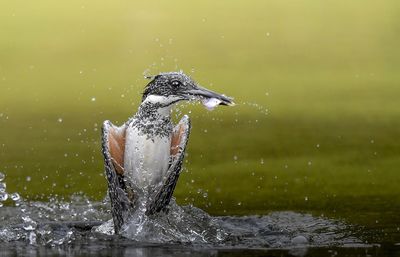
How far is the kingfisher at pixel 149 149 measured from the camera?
1255 cm

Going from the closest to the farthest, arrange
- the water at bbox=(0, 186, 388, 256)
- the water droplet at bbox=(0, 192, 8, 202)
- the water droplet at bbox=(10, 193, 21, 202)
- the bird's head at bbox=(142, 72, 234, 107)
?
the water at bbox=(0, 186, 388, 256)
the bird's head at bbox=(142, 72, 234, 107)
the water droplet at bbox=(0, 192, 8, 202)
the water droplet at bbox=(10, 193, 21, 202)

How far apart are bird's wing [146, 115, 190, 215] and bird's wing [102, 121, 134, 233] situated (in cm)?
22

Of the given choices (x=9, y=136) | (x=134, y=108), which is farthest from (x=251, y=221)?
(x=134, y=108)

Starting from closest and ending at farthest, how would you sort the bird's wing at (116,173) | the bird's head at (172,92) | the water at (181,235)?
the water at (181,235), the bird's wing at (116,173), the bird's head at (172,92)

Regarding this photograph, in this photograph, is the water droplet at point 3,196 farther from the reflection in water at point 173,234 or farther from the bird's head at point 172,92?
the bird's head at point 172,92

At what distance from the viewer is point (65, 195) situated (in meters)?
14.9

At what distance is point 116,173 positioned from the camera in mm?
12695

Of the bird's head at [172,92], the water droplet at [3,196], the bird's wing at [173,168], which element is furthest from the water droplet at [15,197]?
the bird's head at [172,92]

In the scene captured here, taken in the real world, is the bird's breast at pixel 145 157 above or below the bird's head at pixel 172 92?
below

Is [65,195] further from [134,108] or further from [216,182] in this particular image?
[134,108]

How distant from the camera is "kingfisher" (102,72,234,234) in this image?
41.2 feet

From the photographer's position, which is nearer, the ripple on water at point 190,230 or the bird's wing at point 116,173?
the ripple on water at point 190,230

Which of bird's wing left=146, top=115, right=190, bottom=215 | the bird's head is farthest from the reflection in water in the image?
the bird's head

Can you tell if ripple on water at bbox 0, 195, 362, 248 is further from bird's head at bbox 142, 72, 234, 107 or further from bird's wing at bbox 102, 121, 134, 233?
bird's head at bbox 142, 72, 234, 107
